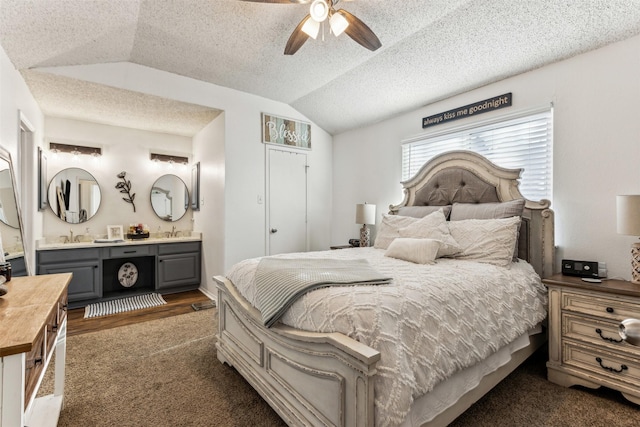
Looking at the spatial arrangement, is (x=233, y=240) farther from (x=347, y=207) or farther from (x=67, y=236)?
(x=67, y=236)

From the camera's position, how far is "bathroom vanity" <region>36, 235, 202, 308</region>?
346 cm

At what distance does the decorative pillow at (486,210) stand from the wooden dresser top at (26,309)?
2.86m

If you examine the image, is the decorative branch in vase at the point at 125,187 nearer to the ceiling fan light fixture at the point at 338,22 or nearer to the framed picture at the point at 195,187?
the framed picture at the point at 195,187

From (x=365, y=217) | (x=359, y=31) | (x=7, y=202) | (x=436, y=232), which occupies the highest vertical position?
(x=359, y=31)

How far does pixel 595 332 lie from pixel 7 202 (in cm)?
389

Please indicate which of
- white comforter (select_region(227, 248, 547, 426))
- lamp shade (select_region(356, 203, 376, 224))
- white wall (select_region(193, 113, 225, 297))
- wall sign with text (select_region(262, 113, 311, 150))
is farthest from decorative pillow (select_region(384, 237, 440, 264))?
wall sign with text (select_region(262, 113, 311, 150))

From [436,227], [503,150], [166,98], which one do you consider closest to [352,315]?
[436,227]

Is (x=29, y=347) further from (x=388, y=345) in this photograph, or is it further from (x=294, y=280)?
(x=388, y=345)

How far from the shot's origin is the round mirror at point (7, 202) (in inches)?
74.3

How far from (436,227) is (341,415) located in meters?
1.78

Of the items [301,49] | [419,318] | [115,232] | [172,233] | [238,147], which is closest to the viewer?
[419,318]

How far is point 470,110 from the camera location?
121 inches

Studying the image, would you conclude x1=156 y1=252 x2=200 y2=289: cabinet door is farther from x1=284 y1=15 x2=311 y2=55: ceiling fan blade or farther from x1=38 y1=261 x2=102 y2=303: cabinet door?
x1=284 y1=15 x2=311 y2=55: ceiling fan blade

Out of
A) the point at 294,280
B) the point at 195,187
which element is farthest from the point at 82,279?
the point at 294,280
